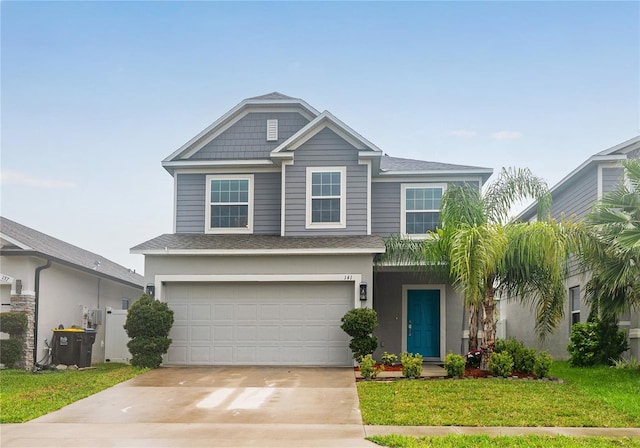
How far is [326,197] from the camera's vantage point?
1838 cm

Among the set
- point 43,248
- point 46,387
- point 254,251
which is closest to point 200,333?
point 254,251

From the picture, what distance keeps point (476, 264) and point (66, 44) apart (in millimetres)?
11188

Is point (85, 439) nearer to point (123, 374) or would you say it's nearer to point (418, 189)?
point (123, 374)

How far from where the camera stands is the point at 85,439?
9242mm

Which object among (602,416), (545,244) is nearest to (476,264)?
(545,244)

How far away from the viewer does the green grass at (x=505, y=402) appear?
1027 centimetres

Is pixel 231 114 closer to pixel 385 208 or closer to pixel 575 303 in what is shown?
pixel 385 208

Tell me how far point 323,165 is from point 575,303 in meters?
8.66

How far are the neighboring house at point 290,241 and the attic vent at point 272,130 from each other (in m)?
0.03

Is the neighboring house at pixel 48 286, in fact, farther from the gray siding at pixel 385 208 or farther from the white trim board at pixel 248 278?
the gray siding at pixel 385 208

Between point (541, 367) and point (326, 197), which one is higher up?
point (326, 197)

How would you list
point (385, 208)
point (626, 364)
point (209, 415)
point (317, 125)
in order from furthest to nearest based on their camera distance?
point (385, 208), point (317, 125), point (626, 364), point (209, 415)

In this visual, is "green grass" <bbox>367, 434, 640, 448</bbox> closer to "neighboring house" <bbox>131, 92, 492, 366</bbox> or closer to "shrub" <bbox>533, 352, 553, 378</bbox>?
"shrub" <bbox>533, 352, 553, 378</bbox>

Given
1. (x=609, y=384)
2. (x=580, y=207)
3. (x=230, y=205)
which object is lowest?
(x=609, y=384)
